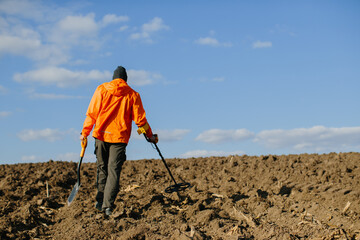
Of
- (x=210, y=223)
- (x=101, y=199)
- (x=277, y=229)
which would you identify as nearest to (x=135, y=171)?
(x=101, y=199)

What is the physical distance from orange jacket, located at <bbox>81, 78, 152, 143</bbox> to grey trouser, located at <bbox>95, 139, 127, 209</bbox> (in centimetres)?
15

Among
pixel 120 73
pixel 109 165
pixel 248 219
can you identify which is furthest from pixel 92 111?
pixel 248 219

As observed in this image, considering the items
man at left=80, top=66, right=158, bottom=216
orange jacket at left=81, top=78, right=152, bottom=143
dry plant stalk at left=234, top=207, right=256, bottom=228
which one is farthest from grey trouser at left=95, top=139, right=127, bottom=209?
dry plant stalk at left=234, top=207, right=256, bottom=228

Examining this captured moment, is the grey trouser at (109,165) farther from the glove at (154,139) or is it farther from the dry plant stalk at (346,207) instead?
the dry plant stalk at (346,207)

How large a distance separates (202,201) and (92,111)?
2.48 meters

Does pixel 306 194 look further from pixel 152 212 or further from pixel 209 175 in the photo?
pixel 152 212

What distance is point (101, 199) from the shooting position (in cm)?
631

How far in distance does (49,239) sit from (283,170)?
5.44 m

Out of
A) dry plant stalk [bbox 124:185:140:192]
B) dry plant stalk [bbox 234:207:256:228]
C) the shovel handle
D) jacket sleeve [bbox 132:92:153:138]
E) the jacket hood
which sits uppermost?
the jacket hood

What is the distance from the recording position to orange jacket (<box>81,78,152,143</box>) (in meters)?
5.97

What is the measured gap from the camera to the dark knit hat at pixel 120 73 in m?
6.23

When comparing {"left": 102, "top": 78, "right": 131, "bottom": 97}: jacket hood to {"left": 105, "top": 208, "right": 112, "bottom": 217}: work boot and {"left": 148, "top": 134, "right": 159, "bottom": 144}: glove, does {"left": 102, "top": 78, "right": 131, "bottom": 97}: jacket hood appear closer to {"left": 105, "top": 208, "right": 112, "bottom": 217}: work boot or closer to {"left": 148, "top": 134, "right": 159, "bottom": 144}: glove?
{"left": 148, "top": 134, "right": 159, "bottom": 144}: glove

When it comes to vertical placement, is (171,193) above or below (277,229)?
above

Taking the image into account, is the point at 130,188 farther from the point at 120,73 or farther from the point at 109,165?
the point at 120,73
